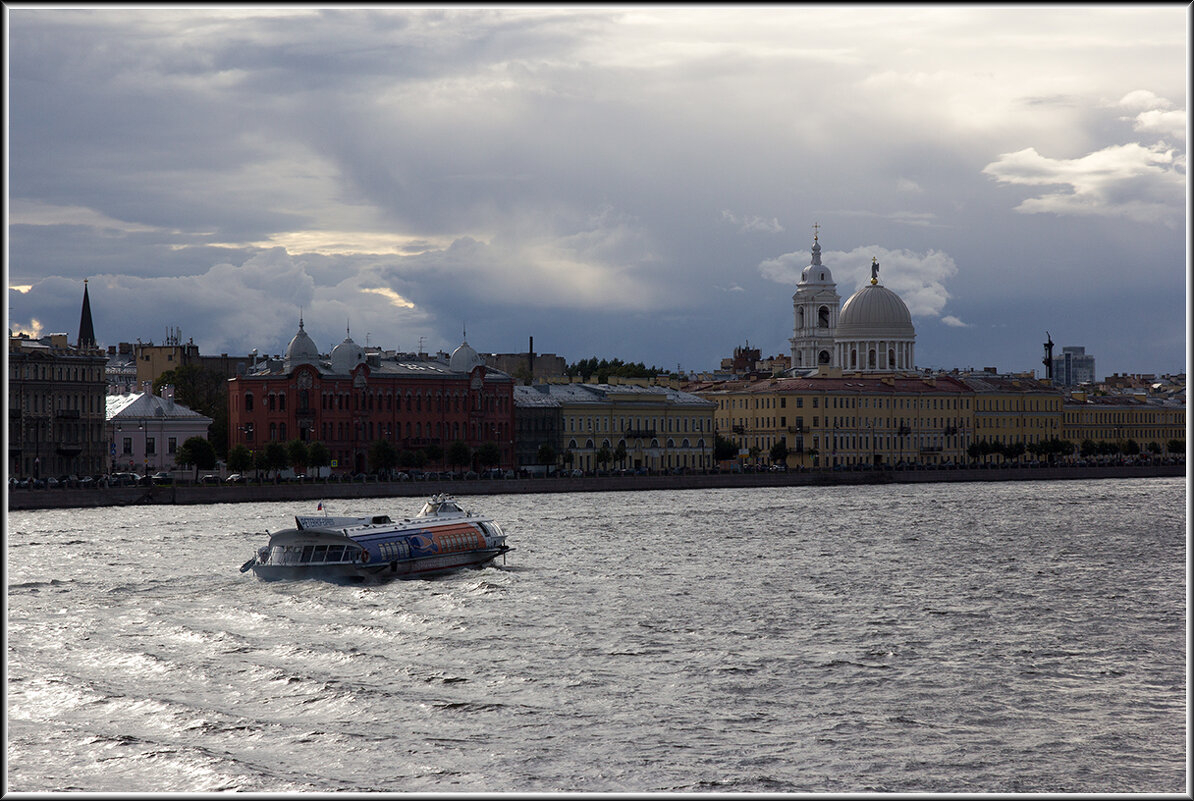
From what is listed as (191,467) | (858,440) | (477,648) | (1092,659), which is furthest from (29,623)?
(858,440)

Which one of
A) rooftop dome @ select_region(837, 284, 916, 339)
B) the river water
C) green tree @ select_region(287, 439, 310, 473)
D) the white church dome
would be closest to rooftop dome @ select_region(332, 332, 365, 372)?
the white church dome

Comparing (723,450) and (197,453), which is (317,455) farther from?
(723,450)

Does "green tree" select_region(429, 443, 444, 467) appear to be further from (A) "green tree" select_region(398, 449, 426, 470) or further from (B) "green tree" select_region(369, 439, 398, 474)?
(B) "green tree" select_region(369, 439, 398, 474)

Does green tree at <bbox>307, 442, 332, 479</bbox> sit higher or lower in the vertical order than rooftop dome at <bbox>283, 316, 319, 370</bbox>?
lower

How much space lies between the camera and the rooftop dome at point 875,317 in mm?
125125

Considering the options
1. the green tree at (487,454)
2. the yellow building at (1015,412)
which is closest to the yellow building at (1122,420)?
the yellow building at (1015,412)

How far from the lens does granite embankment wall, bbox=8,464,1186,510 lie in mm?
57250

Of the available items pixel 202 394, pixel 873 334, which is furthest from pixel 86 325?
pixel 873 334

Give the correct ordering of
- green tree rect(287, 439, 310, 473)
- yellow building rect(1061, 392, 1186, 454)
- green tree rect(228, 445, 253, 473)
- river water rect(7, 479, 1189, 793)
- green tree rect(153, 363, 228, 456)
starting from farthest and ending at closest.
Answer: yellow building rect(1061, 392, 1186, 454)
green tree rect(153, 363, 228, 456)
green tree rect(287, 439, 310, 473)
green tree rect(228, 445, 253, 473)
river water rect(7, 479, 1189, 793)

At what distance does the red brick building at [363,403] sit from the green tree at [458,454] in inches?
40.1

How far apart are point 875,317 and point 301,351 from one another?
185ft

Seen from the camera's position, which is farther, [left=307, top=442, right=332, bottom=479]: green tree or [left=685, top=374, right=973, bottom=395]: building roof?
[left=685, top=374, right=973, bottom=395]: building roof

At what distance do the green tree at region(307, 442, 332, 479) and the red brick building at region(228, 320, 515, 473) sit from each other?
289 centimetres

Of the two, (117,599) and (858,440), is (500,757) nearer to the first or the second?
(117,599)
